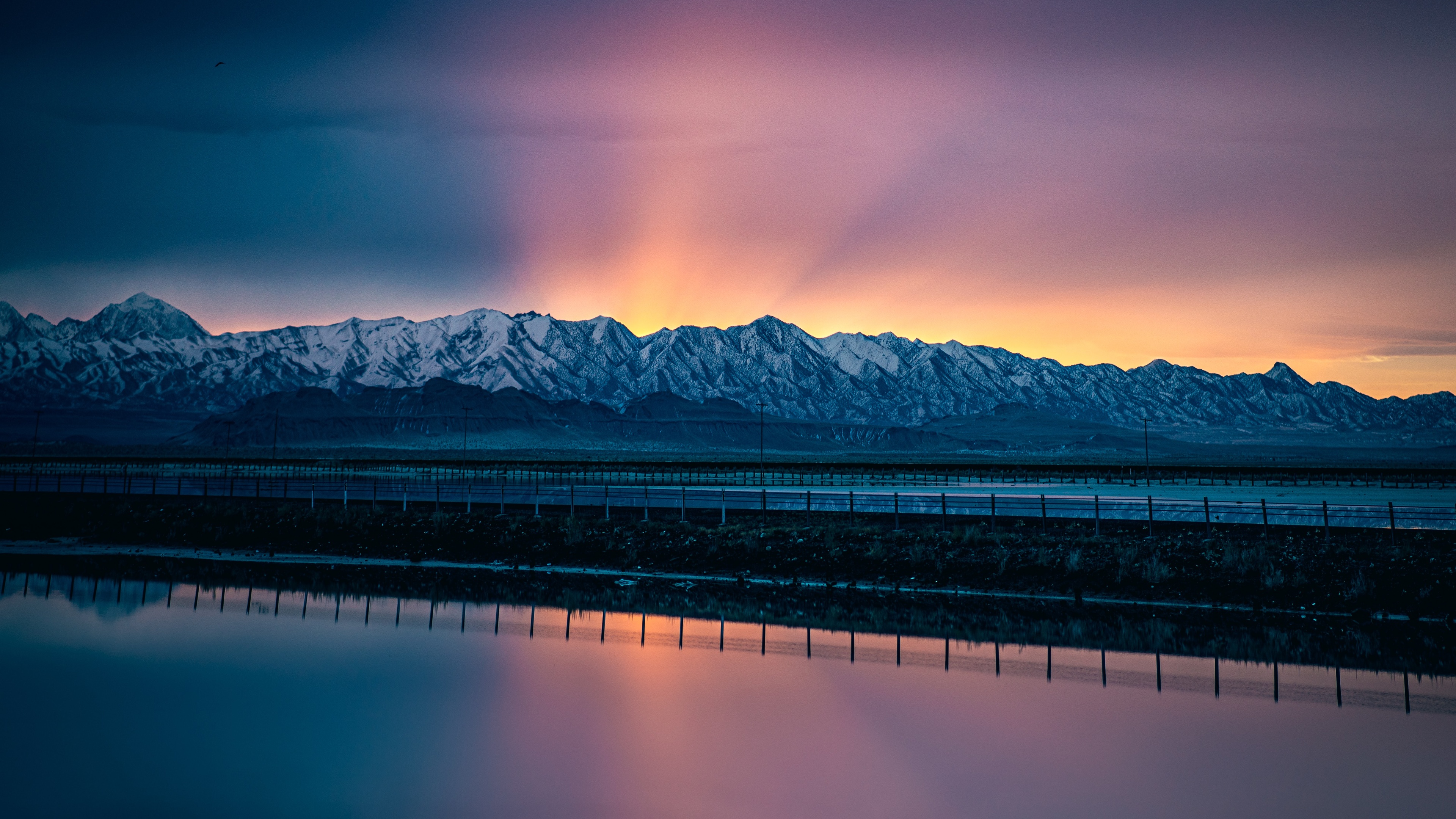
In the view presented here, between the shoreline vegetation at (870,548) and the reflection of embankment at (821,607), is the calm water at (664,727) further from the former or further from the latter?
the shoreline vegetation at (870,548)

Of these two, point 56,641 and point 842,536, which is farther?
point 842,536

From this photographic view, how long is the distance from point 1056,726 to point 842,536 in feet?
59.6

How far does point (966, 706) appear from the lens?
17359 millimetres

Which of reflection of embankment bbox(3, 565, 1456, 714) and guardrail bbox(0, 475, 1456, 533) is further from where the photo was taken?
guardrail bbox(0, 475, 1456, 533)

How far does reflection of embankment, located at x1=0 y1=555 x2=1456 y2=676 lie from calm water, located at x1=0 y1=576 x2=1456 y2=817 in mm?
1575

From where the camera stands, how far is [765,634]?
23625 mm

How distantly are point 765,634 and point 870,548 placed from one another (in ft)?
32.5

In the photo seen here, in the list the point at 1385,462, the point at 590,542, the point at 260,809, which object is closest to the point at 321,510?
the point at 590,542

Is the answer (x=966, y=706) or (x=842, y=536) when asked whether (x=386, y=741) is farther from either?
(x=842, y=536)

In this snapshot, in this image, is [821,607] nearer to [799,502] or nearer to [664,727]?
[664,727]

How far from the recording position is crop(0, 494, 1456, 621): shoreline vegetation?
1081 inches

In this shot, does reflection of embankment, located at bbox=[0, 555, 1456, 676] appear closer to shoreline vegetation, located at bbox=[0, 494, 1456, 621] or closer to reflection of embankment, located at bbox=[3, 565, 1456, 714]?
reflection of embankment, located at bbox=[3, 565, 1456, 714]

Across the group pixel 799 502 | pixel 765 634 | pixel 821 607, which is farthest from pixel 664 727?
pixel 799 502

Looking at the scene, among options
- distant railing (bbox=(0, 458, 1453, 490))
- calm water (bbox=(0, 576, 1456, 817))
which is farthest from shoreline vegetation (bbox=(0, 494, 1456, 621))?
distant railing (bbox=(0, 458, 1453, 490))
